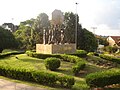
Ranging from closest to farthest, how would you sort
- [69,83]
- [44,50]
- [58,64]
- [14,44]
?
[69,83] → [58,64] → [44,50] → [14,44]

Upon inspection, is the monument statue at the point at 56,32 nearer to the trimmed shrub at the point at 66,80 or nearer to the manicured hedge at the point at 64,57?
the manicured hedge at the point at 64,57

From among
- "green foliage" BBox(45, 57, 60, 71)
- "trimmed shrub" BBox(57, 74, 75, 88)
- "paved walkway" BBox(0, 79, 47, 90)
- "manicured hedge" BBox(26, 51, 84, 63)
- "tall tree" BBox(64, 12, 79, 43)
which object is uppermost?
"tall tree" BBox(64, 12, 79, 43)

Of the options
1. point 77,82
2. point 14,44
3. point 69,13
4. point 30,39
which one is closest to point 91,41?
point 69,13

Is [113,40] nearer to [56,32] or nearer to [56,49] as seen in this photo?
[56,32]

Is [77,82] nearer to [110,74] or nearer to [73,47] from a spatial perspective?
[110,74]

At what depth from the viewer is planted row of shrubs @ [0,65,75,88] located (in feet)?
49.7

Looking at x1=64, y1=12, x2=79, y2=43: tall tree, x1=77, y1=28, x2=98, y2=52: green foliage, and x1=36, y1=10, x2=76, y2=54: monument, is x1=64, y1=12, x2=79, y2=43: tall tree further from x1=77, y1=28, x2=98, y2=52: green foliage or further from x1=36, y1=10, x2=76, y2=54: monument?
x1=36, y1=10, x2=76, y2=54: monument

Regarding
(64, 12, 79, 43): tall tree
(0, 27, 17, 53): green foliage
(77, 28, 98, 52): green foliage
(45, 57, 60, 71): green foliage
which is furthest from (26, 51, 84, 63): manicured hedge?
(77, 28, 98, 52): green foliage

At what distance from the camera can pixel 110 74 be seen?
15242mm

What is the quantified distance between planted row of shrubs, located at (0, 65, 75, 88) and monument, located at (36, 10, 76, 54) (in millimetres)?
9532

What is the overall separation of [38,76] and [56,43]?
12.3m

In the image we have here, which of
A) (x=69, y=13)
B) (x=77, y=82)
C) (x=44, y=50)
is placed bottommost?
(x=77, y=82)

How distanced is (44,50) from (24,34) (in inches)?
1248

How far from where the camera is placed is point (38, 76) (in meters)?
15.9
